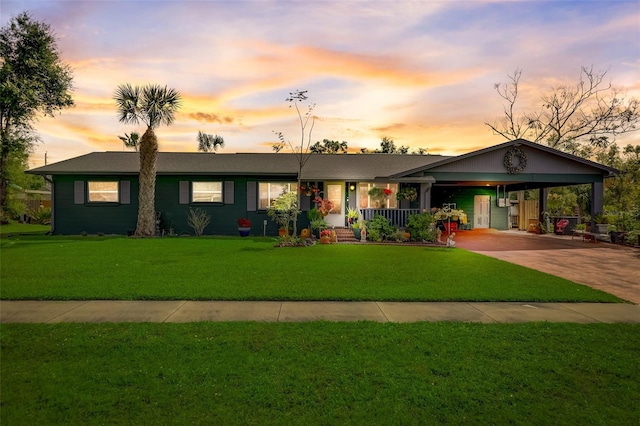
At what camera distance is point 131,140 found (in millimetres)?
36531

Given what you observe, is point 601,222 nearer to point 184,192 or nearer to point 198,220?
point 198,220

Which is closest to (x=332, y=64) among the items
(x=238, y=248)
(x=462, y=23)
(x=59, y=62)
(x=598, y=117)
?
(x=462, y=23)

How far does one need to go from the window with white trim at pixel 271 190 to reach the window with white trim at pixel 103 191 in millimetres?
7563

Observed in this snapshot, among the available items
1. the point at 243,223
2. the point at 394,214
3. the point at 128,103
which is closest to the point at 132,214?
the point at 128,103

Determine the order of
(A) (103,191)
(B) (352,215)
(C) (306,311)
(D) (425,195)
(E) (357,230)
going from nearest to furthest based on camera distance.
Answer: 1. (C) (306,311)
2. (E) (357,230)
3. (D) (425,195)
4. (B) (352,215)
5. (A) (103,191)

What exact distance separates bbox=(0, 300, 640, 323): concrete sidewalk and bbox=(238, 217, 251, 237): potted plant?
12.3m

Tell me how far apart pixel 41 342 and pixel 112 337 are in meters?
0.79

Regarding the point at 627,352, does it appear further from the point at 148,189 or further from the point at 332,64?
the point at 148,189

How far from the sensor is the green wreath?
1852cm

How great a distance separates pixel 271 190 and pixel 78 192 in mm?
10050

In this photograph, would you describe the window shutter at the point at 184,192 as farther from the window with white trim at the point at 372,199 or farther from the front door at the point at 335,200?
the window with white trim at the point at 372,199

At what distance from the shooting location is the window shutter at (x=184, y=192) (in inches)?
782

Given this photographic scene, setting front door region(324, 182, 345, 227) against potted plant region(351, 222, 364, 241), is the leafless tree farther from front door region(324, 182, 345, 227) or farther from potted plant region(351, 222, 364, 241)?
potted plant region(351, 222, 364, 241)

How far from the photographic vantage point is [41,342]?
184 inches
